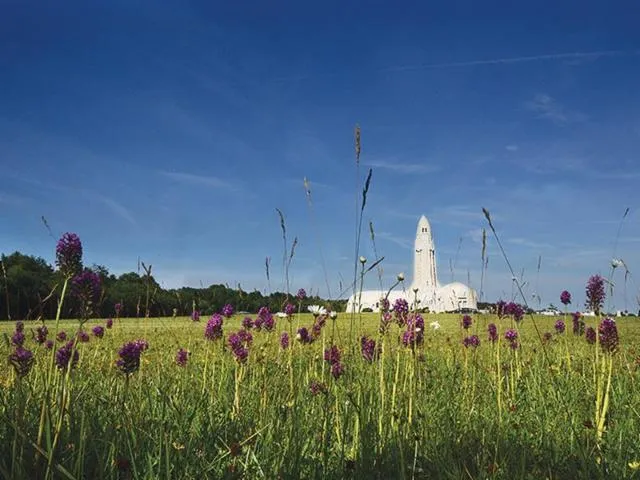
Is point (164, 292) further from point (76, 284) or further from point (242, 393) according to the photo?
point (76, 284)

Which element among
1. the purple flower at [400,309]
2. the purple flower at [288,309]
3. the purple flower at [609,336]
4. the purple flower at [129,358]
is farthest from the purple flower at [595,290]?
the purple flower at [129,358]

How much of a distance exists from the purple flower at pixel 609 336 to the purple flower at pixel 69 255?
11.9ft

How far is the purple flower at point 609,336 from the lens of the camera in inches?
155

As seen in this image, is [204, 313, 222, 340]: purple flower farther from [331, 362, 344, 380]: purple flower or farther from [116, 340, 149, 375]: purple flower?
[116, 340, 149, 375]: purple flower

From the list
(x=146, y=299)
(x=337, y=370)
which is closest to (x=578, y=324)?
(x=337, y=370)

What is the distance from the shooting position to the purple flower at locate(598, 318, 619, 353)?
3945 mm

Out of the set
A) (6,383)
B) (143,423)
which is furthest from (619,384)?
(6,383)

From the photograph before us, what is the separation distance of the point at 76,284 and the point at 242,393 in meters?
2.56

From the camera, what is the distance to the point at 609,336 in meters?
3.94

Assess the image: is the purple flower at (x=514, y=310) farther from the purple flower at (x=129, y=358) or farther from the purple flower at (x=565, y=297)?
the purple flower at (x=129, y=358)

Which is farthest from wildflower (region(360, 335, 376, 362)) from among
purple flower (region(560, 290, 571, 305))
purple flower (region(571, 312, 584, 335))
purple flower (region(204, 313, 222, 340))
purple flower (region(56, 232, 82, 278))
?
purple flower (region(571, 312, 584, 335))

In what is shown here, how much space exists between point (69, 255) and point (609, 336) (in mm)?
3678

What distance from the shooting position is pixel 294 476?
2.57 metres

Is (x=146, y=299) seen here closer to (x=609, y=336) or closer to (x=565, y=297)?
(x=609, y=336)
